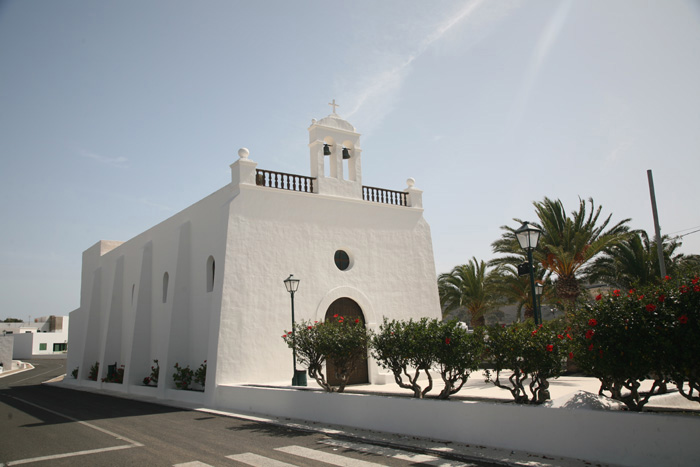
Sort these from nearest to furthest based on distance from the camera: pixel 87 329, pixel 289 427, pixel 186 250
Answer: pixel 289 427 → pixel 186 250 → pixel 87 329

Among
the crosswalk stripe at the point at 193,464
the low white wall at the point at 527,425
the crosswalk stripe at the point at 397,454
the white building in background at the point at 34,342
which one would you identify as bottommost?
the crosswalk stripe at the point at 193,464

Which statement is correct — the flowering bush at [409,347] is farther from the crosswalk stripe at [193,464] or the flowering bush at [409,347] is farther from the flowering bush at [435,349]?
the crosswalk stripe at [193,464]

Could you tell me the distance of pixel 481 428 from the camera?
7.89 m

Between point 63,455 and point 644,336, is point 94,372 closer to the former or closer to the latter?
point 63,455

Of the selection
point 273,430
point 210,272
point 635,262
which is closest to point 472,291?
point 635,262

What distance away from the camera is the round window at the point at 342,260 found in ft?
54.8

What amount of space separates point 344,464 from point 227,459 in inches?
72.9

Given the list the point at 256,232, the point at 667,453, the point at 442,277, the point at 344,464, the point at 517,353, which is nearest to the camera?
the point at 667,453

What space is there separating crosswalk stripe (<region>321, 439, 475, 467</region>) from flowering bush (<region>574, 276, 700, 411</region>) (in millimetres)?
2374

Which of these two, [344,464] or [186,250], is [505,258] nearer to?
[186,250]

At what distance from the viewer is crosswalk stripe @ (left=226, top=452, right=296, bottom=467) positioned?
7178 millimetres

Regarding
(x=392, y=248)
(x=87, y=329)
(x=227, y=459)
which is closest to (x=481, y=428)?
(x=227, y=459)

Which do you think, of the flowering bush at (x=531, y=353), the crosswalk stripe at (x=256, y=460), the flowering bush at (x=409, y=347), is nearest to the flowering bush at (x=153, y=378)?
the flowering bush at (x=409, y=347)

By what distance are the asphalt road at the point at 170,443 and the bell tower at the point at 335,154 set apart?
26.6ft
